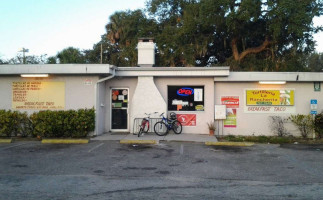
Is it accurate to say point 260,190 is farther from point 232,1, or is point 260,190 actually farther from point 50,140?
point 232,1

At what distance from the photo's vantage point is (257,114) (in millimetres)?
14758

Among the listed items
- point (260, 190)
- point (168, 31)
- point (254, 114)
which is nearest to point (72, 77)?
point (254, 114)

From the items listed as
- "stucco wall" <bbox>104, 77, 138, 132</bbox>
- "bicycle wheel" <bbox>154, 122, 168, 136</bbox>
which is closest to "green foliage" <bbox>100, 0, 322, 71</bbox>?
"stucco wall" <bbox>104, 77, 138, 132</bbox>

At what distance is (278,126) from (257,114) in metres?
1.09

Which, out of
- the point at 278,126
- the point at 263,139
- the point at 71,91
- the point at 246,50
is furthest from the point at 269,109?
the point at 246,50

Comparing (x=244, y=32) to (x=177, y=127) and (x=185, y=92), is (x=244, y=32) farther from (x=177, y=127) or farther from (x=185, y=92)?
(x=177, y=127)

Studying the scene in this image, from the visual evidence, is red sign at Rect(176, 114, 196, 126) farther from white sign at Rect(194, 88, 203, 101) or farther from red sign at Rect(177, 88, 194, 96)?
red sign at Rect(177, 88, 194, 96)

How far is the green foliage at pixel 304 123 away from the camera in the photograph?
14.1 m

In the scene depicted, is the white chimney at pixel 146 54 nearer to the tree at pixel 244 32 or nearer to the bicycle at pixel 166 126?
the bicycle at pixel 166 126

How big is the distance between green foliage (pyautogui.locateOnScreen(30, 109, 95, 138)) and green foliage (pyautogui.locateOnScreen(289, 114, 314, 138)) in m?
9.23

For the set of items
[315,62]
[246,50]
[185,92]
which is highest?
[315,62]

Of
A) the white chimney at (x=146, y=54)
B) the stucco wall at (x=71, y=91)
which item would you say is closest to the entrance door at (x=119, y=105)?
the stucco wall at (x=71, y=91)

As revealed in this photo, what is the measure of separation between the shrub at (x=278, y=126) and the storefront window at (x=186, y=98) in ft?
11.0

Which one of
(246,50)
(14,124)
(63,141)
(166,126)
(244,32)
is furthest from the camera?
(246,50)
